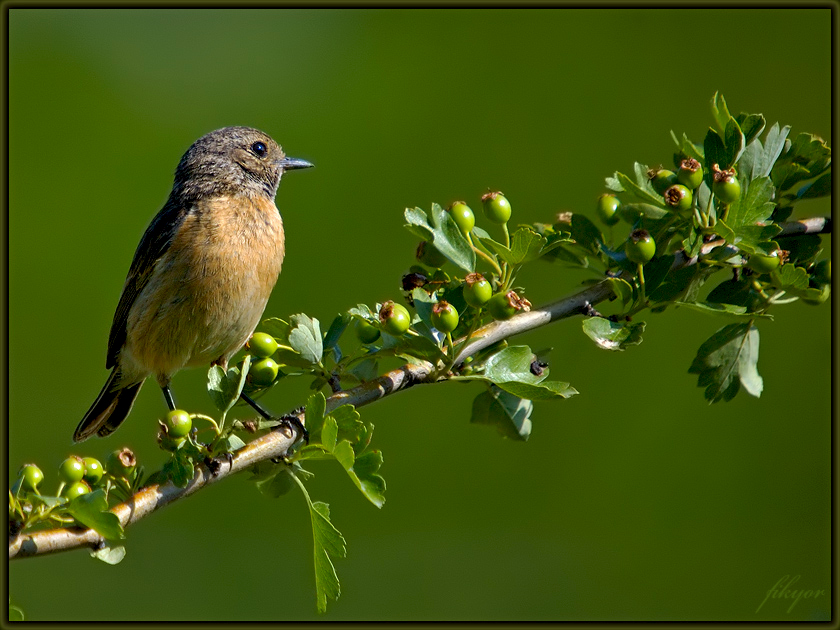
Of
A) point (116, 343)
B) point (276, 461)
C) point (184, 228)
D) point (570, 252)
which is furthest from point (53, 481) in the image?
point (570, 252)

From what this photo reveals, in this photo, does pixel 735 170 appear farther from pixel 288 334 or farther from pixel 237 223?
pixel 237 223

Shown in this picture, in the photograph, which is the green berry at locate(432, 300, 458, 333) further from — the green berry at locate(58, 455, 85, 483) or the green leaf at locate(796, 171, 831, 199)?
the green leaf at locate(796, 171, 831, 199)

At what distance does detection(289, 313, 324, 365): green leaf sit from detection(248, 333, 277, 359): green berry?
0.20ft

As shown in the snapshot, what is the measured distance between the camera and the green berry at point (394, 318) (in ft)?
7.60

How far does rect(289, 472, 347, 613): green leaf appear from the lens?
2.27m

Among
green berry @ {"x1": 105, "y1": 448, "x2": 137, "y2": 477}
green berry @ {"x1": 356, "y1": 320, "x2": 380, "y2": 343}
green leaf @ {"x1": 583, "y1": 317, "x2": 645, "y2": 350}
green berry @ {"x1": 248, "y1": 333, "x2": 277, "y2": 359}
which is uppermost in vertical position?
green leaf @ {"x1": 583, "y1": 317, "x2": 645, "y2": 350}

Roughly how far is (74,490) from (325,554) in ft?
2.30

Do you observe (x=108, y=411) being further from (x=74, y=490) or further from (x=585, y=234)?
(x=585, y=234)

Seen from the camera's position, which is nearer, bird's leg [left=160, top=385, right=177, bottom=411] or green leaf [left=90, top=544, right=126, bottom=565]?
green leaf [left=90, top=544, right=126, bottom=565]

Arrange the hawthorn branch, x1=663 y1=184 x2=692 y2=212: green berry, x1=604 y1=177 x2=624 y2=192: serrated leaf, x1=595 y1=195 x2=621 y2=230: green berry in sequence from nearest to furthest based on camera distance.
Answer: the hawthorn branch
x1=663 y1=184 x2=692 y2=212: green berry
x1=604 y1=177 x2=624 y2=192: serrated leaf
x1=595 y1=195 x2=621 y2=230: green berry

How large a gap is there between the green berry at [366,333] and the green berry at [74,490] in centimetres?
91

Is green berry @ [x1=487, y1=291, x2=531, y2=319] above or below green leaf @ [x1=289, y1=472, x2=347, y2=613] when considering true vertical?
above

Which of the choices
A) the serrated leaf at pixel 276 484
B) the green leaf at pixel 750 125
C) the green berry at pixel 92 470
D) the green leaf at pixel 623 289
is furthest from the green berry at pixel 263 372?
the green leaf at pixel 750 125

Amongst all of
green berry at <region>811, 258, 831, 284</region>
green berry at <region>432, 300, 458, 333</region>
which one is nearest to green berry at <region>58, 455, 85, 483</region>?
green berry at <region>432, 300, 458, 333</region>
